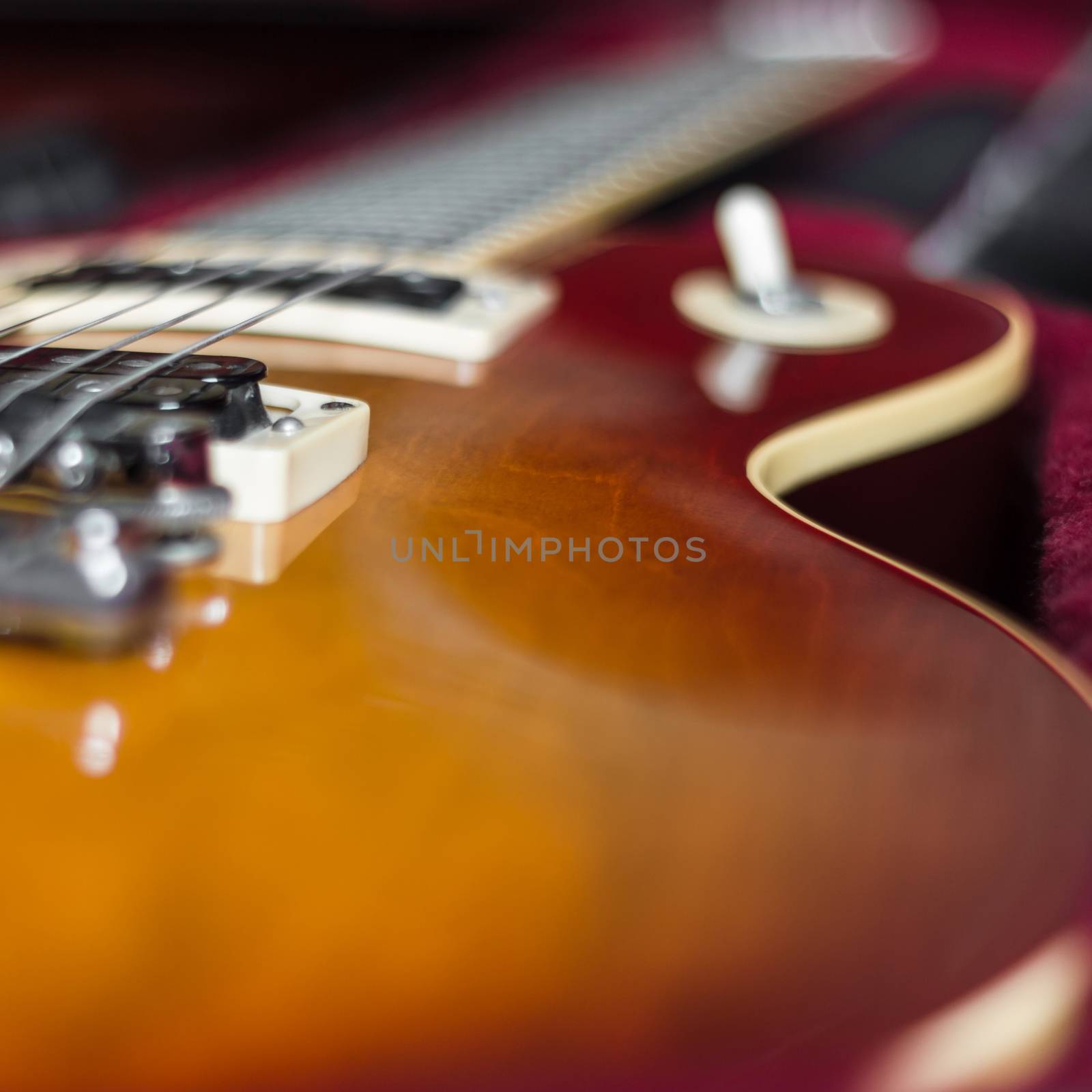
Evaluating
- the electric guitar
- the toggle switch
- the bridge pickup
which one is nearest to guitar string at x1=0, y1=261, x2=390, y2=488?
the electric guitar

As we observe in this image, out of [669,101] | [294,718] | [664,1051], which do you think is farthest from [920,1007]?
[669,101]

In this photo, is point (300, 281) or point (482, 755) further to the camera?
point (300, 281)

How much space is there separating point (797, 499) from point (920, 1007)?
31 centimetres

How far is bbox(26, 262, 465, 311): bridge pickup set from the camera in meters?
0.54

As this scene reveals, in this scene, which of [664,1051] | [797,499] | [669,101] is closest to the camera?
[664,1051]

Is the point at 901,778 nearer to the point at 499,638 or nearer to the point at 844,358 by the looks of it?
the point at 499,638

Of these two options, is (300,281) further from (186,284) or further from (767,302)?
(767,302)

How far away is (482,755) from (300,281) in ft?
1.23

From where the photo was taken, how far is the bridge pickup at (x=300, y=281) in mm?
545

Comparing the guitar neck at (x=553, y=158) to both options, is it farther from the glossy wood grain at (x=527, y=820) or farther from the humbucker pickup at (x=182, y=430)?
the glossy wood grain at (x=527, y=820)

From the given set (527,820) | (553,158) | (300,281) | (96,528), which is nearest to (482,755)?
(527,820)

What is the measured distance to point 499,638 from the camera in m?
0.30

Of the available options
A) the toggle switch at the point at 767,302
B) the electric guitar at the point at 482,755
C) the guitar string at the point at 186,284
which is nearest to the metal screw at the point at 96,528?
the electric guitar at the point at 482,755

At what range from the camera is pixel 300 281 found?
56 cm
